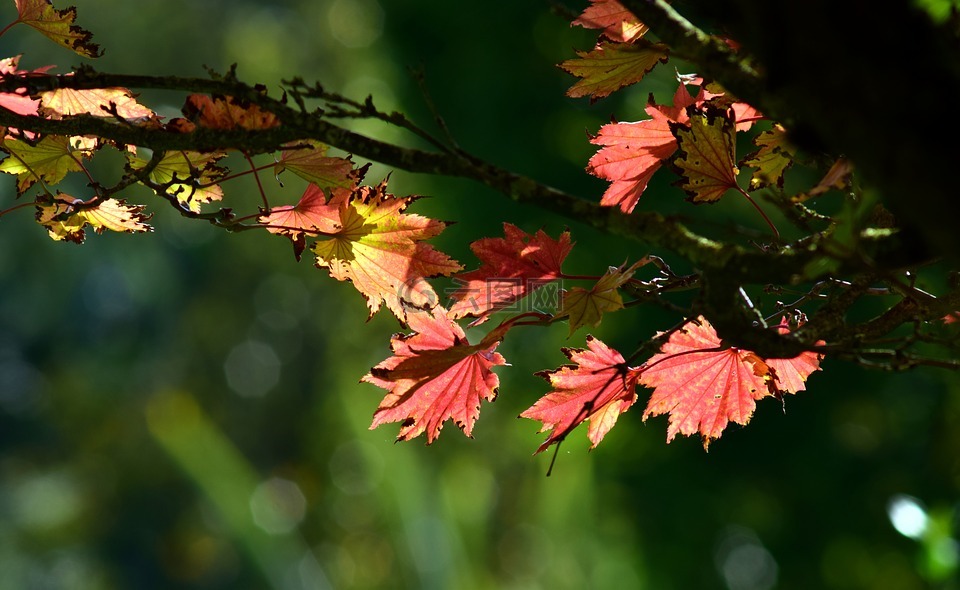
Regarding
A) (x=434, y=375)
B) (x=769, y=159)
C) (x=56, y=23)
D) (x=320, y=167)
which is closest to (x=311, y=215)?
(x=320, y=167)

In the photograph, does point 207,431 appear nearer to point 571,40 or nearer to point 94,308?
point 571,40

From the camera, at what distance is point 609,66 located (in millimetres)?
669

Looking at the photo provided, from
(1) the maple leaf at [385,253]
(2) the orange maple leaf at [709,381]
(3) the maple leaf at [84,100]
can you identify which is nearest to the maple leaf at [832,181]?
(2) the orange maple leaf at [709,381]

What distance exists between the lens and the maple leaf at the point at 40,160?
2.22 ft

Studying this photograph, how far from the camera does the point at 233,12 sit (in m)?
11.1

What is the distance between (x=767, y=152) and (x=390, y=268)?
32 cm

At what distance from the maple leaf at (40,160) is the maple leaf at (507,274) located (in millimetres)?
321

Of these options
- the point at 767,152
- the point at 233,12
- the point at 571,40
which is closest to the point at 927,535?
the point at 767,152

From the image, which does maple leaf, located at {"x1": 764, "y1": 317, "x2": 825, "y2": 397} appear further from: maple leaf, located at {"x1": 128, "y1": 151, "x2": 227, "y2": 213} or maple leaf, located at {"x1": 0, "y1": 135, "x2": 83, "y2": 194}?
maple leaf, located at {"x1": 0, "y1": 135, "x2": 83, "y2": 194}

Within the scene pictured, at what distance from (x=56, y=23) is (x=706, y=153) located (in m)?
0.54

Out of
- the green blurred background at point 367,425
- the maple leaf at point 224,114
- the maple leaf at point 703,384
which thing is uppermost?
the maple leaf at point 224,114

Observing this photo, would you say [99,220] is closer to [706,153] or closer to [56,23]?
[56,23]

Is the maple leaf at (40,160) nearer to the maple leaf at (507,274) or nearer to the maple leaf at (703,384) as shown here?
the maple leaf at (507,274)

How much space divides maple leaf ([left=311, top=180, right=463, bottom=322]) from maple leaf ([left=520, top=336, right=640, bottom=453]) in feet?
0.38
